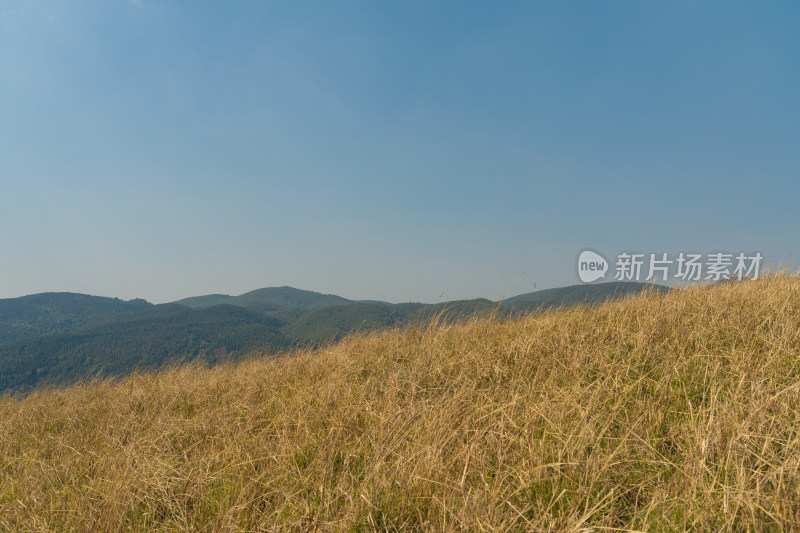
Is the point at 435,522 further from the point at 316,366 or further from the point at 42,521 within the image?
the point at 316,366

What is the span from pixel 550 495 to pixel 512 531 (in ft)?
1.34

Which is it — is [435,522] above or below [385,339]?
below

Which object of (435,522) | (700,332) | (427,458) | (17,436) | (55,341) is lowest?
(55,341)

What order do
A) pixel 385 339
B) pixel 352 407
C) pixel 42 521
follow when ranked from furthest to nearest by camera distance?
pixel 385 339, pixel 352 407, pixel 42 521

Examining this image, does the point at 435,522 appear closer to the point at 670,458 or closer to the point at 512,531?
the point at 512,531

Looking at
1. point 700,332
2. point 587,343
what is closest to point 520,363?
point 587,343

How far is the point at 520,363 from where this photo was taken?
4328mm

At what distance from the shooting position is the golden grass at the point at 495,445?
2061 millimetres

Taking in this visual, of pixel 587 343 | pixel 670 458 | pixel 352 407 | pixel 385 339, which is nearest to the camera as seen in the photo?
pixel 670 458

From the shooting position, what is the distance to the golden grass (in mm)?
2061

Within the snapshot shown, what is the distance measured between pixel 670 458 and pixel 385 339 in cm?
505

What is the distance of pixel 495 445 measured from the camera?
2.65m

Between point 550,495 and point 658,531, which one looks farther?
point 550,495

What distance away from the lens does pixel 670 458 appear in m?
2.42
